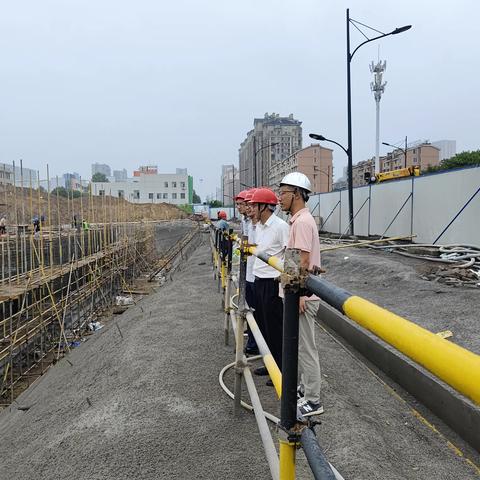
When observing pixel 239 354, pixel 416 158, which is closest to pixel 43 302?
pixel 239 354

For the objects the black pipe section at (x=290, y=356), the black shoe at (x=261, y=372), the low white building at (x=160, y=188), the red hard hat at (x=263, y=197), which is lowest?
the black shoe at (x=261, y=372)

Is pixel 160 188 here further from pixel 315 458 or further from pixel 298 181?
pixel 315 458

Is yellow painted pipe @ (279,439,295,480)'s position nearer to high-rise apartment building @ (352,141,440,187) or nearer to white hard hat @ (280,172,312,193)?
white hard hat @ (280,172,312,193)

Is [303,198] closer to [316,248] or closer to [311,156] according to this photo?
[316,248]

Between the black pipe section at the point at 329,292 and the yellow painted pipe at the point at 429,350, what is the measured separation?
0.34 feet

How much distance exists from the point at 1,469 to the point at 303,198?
360 cm

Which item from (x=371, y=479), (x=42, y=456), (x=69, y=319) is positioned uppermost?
(x=371, y=479)

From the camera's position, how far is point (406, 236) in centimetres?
1619

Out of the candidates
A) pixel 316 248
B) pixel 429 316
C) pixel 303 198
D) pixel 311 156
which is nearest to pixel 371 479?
pixel 316 248

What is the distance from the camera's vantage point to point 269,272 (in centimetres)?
425

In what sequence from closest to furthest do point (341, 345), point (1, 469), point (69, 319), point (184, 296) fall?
point (1, 469) → point (341, 345) → point (184, 296) → point (69, 319)

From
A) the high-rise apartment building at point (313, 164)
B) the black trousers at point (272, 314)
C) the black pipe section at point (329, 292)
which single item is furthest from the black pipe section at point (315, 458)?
the high-rise apartment building at point (313, 164)

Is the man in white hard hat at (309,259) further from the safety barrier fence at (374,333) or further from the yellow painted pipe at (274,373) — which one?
the safety barrier fence at (374,333)

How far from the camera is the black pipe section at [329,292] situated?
128cm
